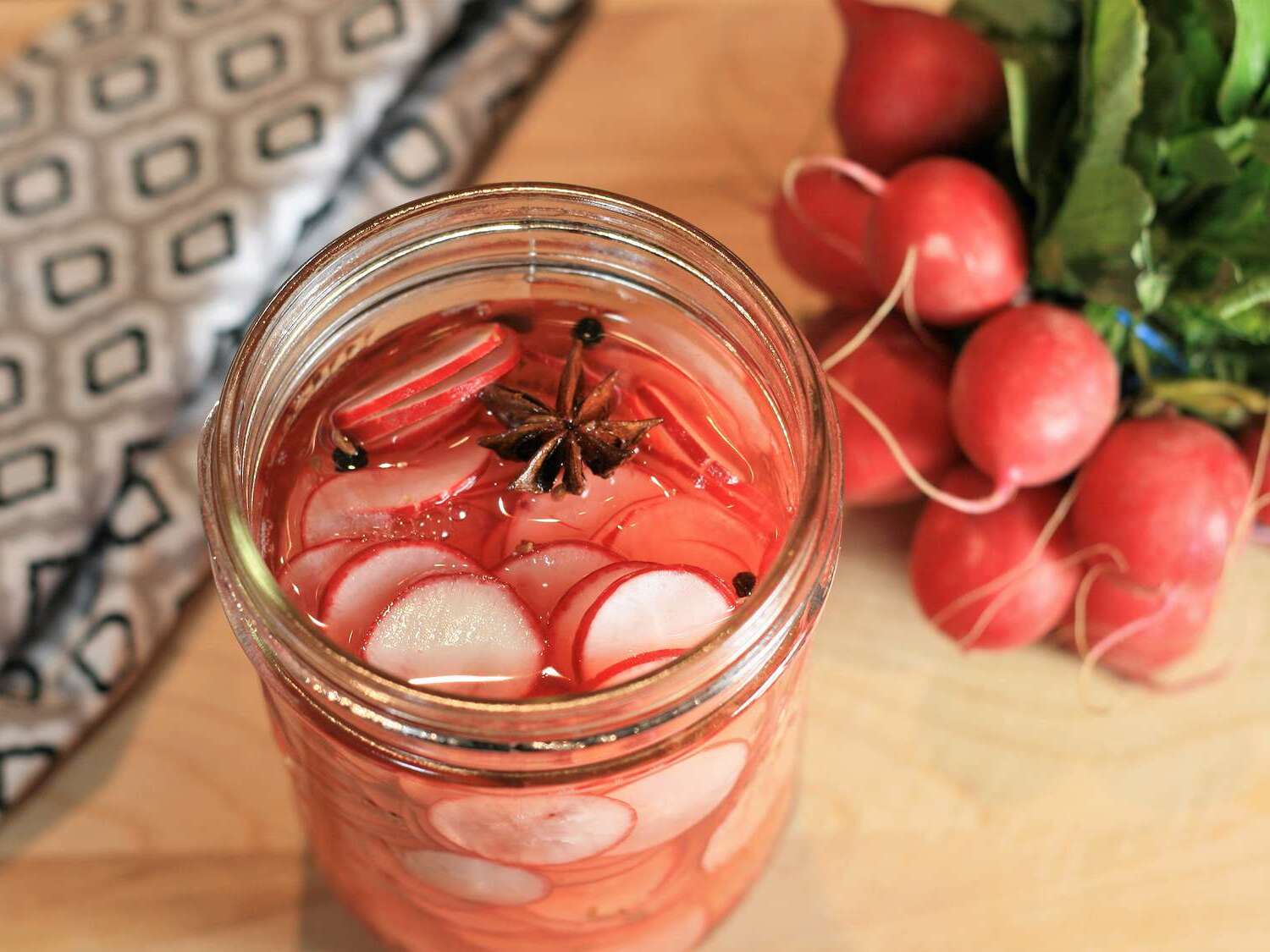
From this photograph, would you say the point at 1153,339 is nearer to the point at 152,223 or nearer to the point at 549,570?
the point at 549,570

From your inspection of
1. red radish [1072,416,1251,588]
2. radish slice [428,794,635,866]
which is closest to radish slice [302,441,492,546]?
radish slice [428,794,635,866]

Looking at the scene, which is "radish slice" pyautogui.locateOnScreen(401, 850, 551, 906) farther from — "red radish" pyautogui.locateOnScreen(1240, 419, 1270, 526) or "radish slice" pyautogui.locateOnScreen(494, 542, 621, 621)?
"red radish" pyautogui.locateOnScreen(1240, 419, 1270, 526)

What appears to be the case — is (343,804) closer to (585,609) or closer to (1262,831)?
(585,609)

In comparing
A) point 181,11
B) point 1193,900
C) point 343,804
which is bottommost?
point 1193,900

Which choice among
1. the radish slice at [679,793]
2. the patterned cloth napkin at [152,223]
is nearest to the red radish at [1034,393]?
the radish slice at [679,793]

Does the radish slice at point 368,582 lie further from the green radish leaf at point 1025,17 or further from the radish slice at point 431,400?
the green radish leaf at point 1025,17

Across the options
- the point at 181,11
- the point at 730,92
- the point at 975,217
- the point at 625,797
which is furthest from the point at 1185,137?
the point at 181,11

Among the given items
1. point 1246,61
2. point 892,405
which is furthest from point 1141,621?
point 1246,61
